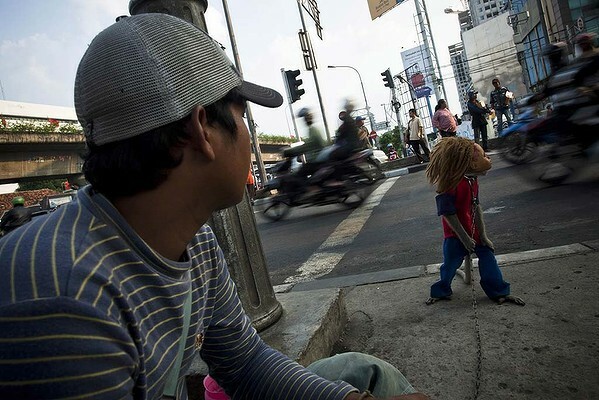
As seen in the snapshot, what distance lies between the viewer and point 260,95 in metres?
1.45

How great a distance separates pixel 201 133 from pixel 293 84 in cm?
1275

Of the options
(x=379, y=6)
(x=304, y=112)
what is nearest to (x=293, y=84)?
(x=304, y=112)

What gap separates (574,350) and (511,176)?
628 cm

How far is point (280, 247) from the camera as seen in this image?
6594 mm

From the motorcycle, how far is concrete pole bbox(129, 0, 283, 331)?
5.63 m

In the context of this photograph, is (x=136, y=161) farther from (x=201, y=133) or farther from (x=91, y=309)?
(x=91, y=309)

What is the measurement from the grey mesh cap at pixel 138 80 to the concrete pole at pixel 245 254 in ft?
5.04

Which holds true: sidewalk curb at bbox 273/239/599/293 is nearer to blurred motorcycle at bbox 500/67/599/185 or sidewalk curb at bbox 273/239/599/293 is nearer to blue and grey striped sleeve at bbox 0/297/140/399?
blurred motorcycle at bbox 500/67/599/185

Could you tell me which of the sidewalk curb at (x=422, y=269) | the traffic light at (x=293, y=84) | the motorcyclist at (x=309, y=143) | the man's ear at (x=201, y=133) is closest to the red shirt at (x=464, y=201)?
the sidewalk curb at (x=422, y=269)

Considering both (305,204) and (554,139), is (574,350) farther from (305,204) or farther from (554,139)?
Result: (305,204)

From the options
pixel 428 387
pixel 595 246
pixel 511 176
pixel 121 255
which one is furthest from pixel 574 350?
pixel 511 176

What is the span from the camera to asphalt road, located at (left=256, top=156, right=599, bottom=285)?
4.41m

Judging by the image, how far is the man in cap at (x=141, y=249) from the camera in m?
0.73

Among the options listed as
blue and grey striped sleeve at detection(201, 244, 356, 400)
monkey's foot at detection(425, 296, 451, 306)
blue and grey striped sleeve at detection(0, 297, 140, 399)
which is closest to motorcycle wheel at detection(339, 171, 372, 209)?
monkey's foot at detection(425, 296, 451, 306)
